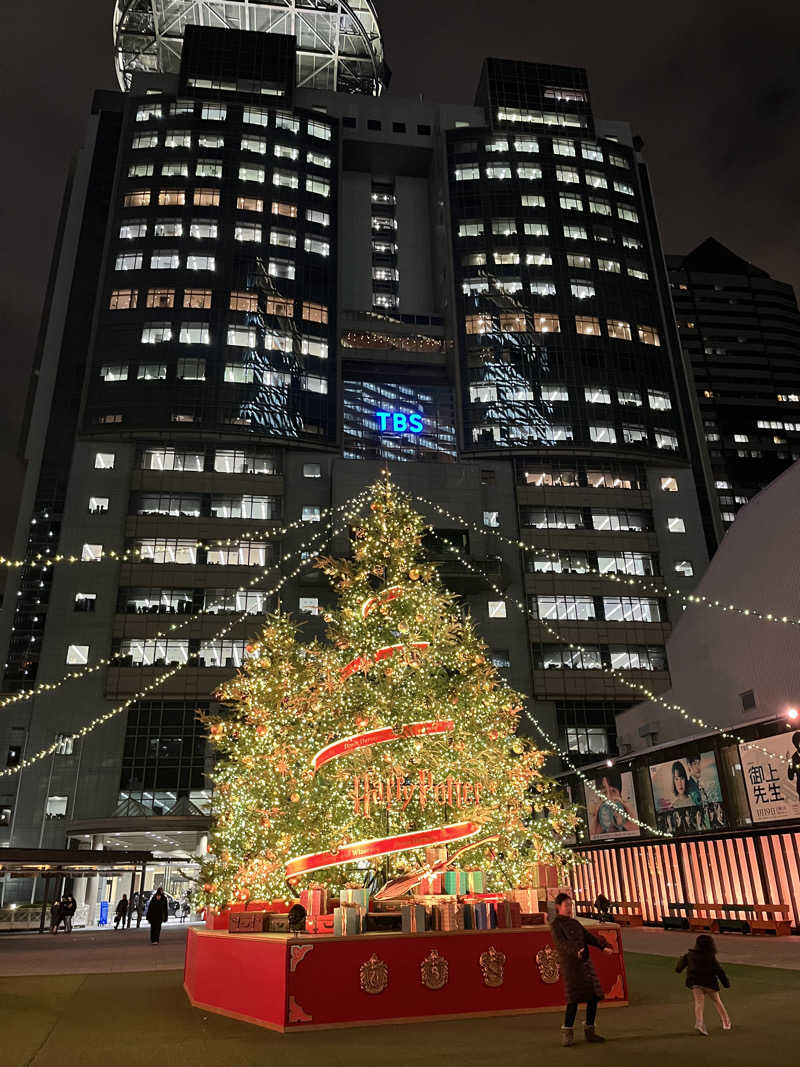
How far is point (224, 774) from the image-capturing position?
22.9m

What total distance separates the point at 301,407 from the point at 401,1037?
187ft

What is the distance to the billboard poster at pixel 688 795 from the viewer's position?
82.7 ft

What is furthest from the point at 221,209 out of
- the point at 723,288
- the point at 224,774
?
the point at 723,288

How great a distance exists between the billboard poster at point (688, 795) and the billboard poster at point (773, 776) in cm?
165

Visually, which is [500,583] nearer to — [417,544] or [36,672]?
[36,672]

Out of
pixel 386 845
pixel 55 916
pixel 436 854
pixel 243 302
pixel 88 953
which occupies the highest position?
pixel 243 302

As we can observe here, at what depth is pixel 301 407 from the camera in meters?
63.0

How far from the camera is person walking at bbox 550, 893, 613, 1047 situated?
8.34 metres

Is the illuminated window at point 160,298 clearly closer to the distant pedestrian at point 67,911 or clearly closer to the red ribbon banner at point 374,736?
the distant pedestrian at point 67,911

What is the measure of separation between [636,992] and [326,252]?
68.5 m

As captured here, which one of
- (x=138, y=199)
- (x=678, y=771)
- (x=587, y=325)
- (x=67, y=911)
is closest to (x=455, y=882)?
(x=678, y=771)

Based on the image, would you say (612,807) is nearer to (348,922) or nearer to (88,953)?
(88,953)

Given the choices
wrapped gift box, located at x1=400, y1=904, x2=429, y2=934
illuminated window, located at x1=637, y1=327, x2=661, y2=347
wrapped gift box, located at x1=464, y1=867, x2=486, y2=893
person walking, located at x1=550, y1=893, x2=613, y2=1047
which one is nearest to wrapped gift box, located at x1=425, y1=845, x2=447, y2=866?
wrapped gift box, located at x1=464, y1=867, x2=486, y2=893

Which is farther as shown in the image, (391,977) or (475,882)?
(475,882)
